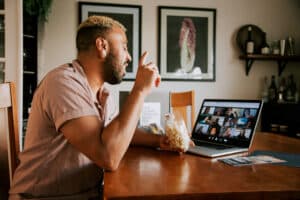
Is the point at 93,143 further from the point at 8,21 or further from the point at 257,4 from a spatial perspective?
the point at 257,4

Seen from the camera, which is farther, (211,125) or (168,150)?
(211,125)

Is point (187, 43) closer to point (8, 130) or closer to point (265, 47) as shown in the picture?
point (265, 47)

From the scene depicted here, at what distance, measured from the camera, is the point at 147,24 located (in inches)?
144

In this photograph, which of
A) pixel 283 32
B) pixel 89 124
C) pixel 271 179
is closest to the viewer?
pixel 271 179

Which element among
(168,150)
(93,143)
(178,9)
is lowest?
(168,150)

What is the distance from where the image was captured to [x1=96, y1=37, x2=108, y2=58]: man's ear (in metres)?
1.19

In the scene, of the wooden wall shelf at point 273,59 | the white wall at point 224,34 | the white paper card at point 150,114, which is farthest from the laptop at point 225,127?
the wooden wall shelf at point 273,59

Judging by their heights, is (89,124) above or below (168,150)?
above

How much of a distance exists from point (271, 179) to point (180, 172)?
240 mm

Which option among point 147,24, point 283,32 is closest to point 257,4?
point 283,32

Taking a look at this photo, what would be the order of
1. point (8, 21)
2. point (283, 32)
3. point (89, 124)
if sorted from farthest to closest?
point (283, 32), point (8, 21), point (89, 124)

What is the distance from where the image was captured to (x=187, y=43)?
3742 mm

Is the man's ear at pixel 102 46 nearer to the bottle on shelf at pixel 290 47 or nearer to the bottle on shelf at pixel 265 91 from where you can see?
the bottle on shelf at pixel 265 91

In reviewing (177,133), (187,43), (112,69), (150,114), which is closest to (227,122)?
(177,133)
